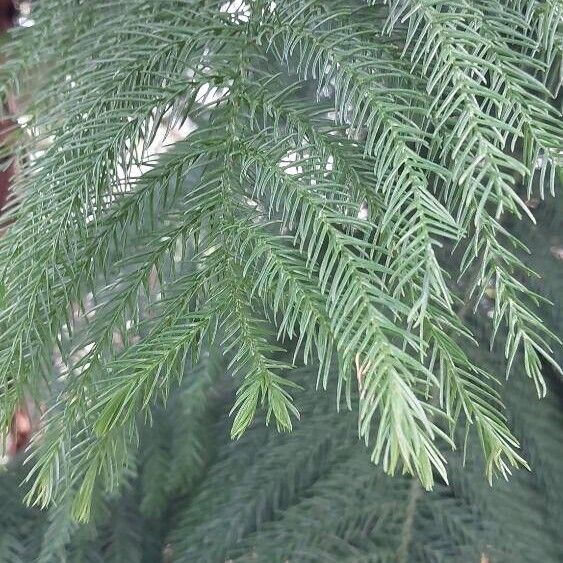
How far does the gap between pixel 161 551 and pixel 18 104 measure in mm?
501

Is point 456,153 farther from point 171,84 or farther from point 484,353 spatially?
point 484,353

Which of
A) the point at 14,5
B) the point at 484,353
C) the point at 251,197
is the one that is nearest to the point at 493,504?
the point at 484,353

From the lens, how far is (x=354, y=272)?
0.28 m

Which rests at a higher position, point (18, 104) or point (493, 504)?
point (18, 104)

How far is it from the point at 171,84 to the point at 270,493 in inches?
17.1

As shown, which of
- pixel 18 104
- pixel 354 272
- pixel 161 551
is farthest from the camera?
pixel 161 551

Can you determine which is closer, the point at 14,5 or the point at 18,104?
the point at 18,104

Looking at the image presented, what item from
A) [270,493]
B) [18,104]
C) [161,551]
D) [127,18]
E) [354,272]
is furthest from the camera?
[161,551]

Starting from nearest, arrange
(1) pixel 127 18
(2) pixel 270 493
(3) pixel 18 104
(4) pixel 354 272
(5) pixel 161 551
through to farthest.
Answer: (4) pixel 354 272 → (1) pixel 127 18 → (3) pixel 18 104 → (2) pixel 270 493 → (5) pixel 161 551

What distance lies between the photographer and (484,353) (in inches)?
24.2

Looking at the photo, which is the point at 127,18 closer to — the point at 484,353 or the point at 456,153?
the point at 456,153

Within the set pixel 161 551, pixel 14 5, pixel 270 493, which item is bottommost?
pixel 161 551

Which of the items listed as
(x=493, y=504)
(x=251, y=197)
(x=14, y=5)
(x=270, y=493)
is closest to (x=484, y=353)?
(x=493, y=504)

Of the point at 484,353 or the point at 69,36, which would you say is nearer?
the point at 69,36
